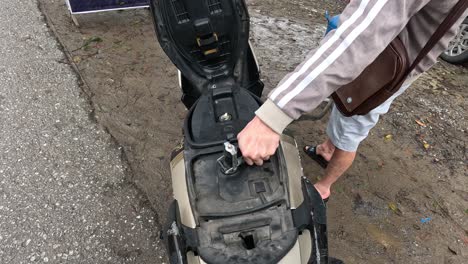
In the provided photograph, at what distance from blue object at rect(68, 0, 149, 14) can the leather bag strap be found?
3.50 metres

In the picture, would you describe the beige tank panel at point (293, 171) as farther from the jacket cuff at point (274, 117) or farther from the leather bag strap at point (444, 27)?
the leather bag strap at point (444, 27)

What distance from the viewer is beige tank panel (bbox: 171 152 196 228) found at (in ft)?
4.59

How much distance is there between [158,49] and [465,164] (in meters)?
3.07

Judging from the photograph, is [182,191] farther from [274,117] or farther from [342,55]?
[342,55]

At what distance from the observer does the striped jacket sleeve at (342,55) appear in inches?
45.4

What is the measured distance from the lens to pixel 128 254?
90.4 inches

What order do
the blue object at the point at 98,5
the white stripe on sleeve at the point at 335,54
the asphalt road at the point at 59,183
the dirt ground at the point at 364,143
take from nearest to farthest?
the white stripe on sleeve at the point at 335,54 < the asphalt road at the point at 59,183 < the dirt ground at the point at 364,143 < the blue object at the point at 98,5

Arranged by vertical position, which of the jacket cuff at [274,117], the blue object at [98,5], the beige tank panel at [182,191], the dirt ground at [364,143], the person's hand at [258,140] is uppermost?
the jacket cuff at [274,117]

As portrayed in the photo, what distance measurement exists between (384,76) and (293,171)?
55cm

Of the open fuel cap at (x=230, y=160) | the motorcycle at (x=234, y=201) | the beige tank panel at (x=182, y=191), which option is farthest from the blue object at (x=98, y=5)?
the open fuel cap at (x=230, y=160)

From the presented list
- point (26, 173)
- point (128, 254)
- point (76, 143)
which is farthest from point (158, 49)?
point (128, 254)

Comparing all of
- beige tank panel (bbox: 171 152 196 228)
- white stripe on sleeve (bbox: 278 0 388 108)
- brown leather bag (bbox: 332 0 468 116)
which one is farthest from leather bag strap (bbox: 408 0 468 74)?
beige tank panel (bbox: 171 152 196 228)

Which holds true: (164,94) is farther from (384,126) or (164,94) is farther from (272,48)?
(384,126)

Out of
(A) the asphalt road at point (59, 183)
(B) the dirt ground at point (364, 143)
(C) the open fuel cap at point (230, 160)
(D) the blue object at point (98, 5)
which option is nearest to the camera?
(C) the open fuel cap at point (230, 160)
